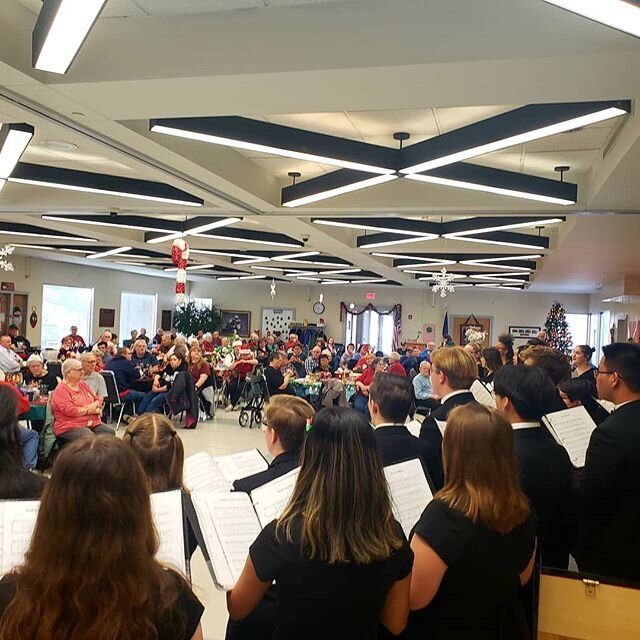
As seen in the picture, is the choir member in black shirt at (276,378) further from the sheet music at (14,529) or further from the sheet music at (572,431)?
the sheet music at (14,529)

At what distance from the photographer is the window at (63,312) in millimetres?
15953

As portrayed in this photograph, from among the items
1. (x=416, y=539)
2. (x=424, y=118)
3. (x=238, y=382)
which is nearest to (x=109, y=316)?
(x=238, y=382)

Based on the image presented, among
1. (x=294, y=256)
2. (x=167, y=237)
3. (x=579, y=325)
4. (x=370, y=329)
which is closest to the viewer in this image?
(x=167, y=237)

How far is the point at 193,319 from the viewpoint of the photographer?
2019 centimetres

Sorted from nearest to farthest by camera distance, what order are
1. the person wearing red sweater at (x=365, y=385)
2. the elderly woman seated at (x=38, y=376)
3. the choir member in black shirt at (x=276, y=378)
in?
1. the elderly woman seated at (x=38, y=376)
2. the person wearing red sweater at (x=365, y=385)
3. the choir member in black shirt at (x=276, y=378)

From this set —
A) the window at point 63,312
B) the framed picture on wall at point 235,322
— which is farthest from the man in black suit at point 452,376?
the framed picture on wall at point 235,322

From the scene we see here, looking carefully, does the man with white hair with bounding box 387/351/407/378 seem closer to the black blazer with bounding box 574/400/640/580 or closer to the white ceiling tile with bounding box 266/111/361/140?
the white ceiling tile with bounding box 266/111/361/140

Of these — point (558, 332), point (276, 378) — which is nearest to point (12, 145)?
→ point (276, 378)

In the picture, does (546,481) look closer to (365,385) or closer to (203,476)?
(203,476)

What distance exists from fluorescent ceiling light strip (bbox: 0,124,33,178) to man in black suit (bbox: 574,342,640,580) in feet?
13.3

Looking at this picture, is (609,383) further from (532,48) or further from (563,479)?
(532,48)

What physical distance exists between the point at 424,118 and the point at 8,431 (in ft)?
11.4

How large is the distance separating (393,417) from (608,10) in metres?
1.81

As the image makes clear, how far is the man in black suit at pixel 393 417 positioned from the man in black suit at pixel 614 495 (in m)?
0.72
